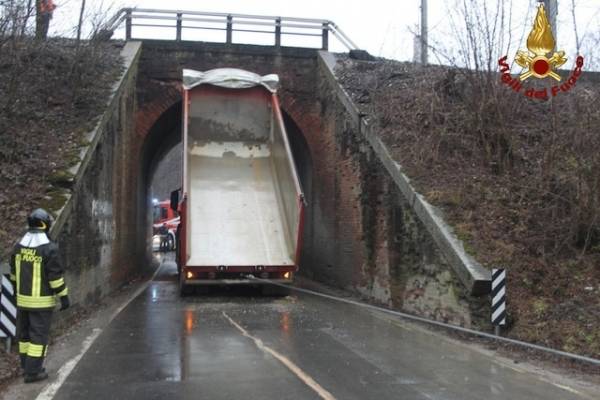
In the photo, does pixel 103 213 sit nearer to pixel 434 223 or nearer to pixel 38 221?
pixel 38 221

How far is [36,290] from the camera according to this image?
20.6 ft

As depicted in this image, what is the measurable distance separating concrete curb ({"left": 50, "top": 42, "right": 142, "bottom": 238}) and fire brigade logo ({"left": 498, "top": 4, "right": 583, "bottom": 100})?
820 cm

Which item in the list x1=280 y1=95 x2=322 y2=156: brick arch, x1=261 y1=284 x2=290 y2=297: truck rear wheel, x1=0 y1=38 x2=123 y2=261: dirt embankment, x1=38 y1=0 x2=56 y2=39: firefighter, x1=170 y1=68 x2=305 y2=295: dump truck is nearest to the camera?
x1=0 y1=38 x2=123 y2=261: dirt embankment

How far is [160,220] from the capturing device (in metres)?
39.2

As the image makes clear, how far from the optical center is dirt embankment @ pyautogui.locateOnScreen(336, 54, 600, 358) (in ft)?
27.7

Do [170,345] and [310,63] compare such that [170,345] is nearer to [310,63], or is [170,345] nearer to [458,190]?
[458,190]

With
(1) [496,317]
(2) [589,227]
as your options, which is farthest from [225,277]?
(2) [589,227]

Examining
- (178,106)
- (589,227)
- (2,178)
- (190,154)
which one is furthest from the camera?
(178,106)

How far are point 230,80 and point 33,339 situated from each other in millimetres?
10379

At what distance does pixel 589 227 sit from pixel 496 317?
2.36 m

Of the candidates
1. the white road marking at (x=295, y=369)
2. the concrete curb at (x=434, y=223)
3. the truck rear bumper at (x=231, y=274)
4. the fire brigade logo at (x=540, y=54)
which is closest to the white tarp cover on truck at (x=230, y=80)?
the concrete curb at (x=434, y=223)

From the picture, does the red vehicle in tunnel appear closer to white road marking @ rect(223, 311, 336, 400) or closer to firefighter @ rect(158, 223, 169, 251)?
firefighter @ rect(158, 223, 169, 251)

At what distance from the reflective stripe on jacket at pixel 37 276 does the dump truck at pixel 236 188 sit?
18.5 ft

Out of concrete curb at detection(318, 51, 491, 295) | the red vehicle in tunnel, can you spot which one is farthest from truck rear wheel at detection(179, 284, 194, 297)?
the red vehicle in tunnel
